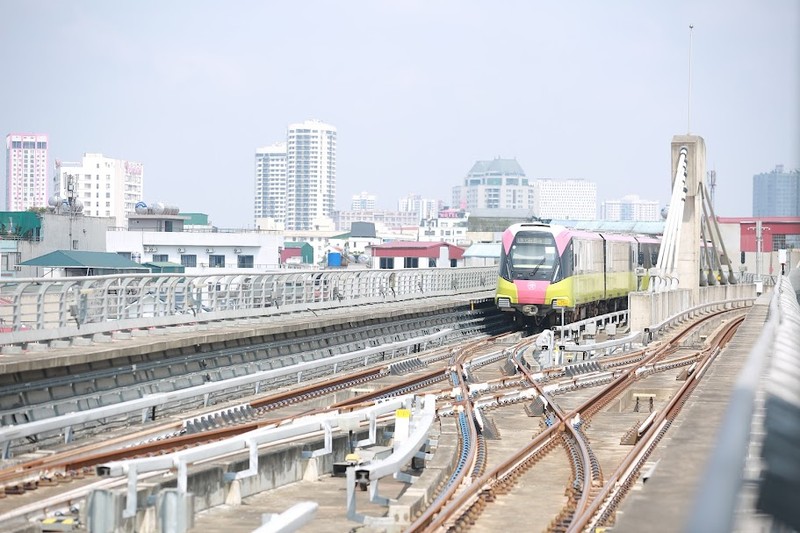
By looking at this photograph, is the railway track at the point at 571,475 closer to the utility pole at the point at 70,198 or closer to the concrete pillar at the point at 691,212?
the concrete pillar at the point at 691,212

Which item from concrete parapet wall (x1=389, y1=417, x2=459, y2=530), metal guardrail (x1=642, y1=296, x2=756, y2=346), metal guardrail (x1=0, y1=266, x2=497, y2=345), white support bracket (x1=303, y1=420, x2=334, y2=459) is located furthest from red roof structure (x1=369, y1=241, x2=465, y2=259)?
white support bracket (x1=303, y1=420, x2=334, y2=459)

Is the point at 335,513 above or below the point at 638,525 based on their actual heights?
below

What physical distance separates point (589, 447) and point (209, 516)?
6467 millimetres

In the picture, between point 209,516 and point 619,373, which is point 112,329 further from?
point 619,373

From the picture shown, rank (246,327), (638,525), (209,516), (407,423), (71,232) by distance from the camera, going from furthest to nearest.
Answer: (71,232) < (246,327) < (407,423) < (209,516) < (638,525)

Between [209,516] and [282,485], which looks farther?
[282,485]

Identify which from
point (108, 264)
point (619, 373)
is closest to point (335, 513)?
point (619, 373)

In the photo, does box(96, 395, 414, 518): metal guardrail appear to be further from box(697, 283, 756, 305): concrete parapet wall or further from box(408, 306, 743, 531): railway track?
box(697, 283, 756, 305): concrete parapet wall

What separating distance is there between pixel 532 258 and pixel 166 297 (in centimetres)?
1597

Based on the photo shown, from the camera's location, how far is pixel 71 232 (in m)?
61.6

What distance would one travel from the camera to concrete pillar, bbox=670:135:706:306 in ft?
159

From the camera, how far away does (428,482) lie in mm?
13586

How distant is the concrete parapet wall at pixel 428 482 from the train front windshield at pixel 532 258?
19.2 meters

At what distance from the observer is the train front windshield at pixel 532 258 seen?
121 ft
